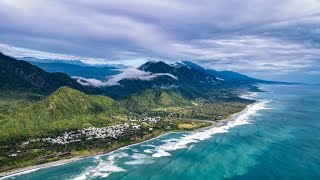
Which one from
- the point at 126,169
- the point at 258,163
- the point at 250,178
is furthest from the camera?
the point at 258,163

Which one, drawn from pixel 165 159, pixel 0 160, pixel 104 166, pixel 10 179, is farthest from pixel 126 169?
pixel 0 160

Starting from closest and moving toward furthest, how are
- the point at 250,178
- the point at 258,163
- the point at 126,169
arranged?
1. the point at 250,178
2. the point at 126,169
3. the point at 258,163

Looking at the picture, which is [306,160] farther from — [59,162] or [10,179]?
[10,179]

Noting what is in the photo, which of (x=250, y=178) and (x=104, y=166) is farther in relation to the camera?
(x=104, y=166)

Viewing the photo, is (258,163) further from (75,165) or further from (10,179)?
(10,179)

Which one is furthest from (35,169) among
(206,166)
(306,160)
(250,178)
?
(306,160)

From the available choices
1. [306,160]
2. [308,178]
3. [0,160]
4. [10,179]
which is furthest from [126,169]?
[306,160]

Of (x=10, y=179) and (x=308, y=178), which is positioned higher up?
(x=308, y=178)
